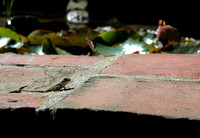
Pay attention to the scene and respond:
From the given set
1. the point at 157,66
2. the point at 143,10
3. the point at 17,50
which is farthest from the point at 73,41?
the point at 143,10

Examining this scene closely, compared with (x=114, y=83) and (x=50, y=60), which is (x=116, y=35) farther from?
(x=114, y=83)

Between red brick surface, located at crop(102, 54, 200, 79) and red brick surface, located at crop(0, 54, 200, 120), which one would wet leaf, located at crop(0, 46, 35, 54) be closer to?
red brick surface, located at crop(0, 54, 200, 120)

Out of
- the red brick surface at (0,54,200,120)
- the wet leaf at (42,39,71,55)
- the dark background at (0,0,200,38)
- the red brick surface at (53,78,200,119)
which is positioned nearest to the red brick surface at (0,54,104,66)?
the red brick surface at (0,54,200,120)

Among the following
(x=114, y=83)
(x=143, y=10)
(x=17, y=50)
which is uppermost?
(x=114, y=83)

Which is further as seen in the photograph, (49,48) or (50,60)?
(49,48)

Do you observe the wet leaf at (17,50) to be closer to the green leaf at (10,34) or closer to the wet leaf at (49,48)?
the wet leaf at (49,48)

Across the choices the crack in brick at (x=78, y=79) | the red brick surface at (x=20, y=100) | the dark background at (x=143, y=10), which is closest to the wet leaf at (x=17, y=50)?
the crack in brick at (x=78, y=79)
